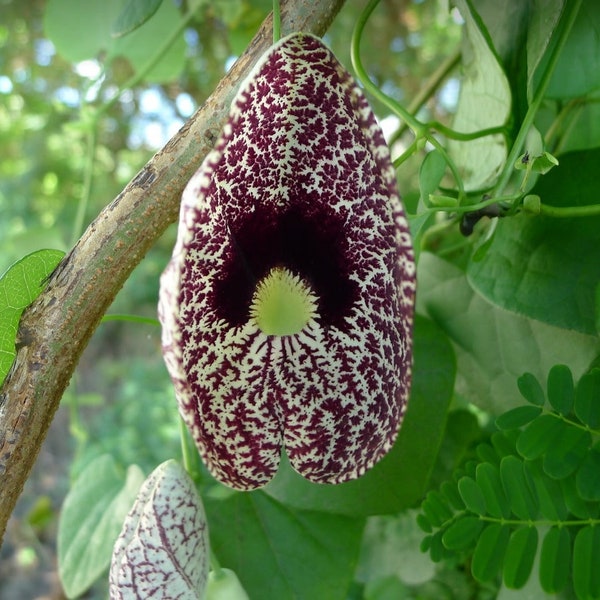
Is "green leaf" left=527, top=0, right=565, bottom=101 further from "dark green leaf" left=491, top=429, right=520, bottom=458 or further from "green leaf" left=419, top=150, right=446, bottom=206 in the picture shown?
"dark green leaf" left=491, top=429, right=520, bottom=458

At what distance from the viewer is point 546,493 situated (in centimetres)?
42

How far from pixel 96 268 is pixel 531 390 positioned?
0.25 metres

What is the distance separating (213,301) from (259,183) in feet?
0.20

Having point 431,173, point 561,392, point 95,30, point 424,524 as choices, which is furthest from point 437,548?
point 95,30

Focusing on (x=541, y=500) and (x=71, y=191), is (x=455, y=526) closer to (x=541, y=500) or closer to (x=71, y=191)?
(x=541, y=500)

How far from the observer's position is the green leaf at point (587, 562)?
0.39 m

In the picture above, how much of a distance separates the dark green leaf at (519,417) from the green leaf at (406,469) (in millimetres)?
89

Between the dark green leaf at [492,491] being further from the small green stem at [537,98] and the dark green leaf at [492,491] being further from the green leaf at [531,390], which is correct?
the small green stem at [537,98]

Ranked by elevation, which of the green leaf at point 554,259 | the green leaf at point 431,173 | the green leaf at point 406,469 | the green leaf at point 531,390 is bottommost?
the green leaf at point 406,469

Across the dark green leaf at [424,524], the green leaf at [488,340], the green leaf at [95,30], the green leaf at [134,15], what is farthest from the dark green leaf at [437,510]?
the green leaf at [95,30]

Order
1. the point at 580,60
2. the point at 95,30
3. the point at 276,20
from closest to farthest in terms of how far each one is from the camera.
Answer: the point at 276,20 → the point at 580,60 → the point at 95,30

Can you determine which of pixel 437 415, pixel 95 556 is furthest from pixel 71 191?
pixel 437 415

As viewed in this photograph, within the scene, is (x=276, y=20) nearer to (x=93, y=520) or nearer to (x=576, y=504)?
(x=576, y=504)

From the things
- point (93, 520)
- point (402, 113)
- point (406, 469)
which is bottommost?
point (93, 520)
